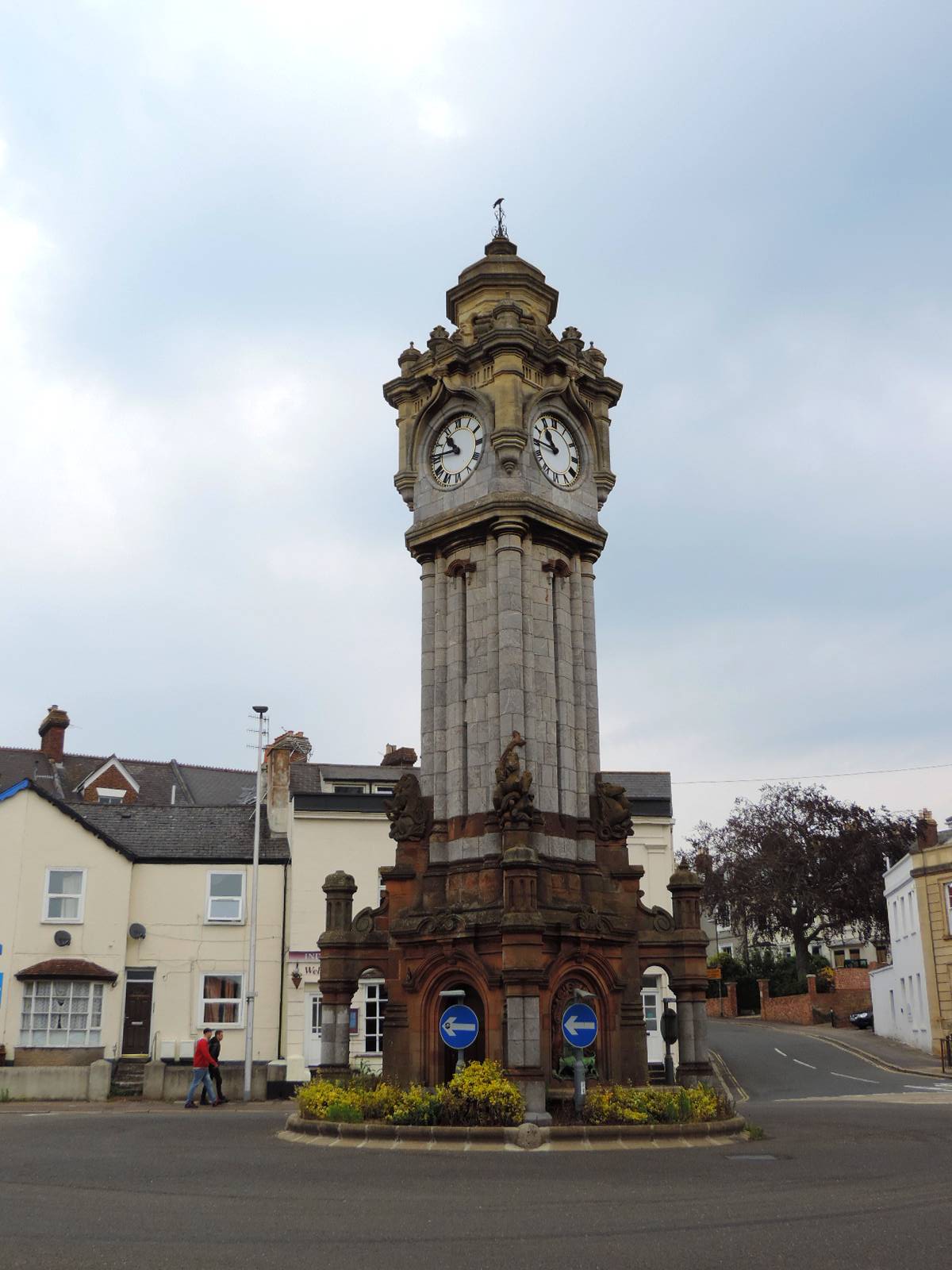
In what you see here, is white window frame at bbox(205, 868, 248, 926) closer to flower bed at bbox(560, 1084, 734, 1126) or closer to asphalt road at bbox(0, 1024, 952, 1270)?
asphalt road at bbox(0, 1024, 952, 1270)

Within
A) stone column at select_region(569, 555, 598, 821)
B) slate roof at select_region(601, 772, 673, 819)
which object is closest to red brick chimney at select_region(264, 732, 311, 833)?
slate roof at select_region(601, 772, 673, 819)

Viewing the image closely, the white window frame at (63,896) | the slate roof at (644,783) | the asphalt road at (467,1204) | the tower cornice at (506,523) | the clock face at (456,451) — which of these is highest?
the clock face at (456,451)

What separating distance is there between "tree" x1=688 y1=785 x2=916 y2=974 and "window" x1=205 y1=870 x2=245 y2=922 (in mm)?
38617

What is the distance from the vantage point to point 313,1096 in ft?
62.7

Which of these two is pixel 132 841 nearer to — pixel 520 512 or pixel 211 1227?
pixel 520 512

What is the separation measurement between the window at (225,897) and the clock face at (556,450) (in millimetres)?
18623

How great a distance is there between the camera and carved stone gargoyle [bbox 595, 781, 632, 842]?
859 inches

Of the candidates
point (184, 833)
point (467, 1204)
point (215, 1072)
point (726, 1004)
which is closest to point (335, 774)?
point (184, 833)

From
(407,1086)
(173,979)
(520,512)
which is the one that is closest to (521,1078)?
(407,1086)

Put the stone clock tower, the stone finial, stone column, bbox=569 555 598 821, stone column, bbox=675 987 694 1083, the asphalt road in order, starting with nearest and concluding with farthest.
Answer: the asphalt road → the stone clock tower → stone column, bbox=675 987 694 1083 → the stone finial → stone column, bbox=569 555 598 821

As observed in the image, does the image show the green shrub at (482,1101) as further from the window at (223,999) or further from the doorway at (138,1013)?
the doorway at (138,1013)

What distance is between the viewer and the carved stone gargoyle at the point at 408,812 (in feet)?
71.5

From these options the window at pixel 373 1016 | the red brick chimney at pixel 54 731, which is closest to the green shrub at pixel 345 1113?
the window at pixel 373 1016

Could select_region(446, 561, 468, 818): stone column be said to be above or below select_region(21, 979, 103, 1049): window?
above
